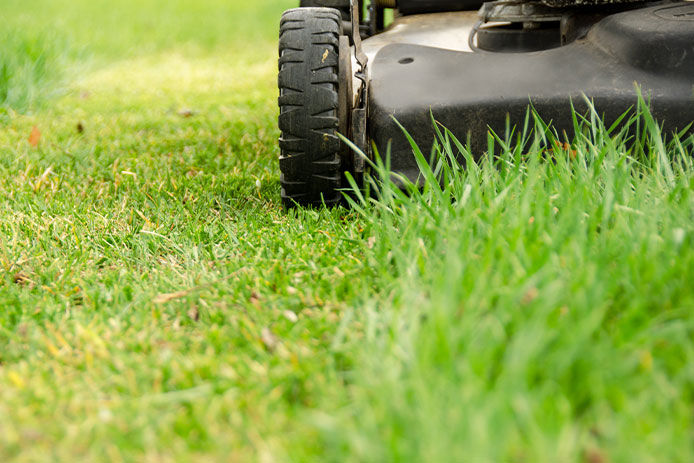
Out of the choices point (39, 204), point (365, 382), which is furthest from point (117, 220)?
point (365, 382)

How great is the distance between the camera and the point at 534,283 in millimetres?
939

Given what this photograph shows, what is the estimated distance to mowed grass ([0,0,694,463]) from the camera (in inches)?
30.1

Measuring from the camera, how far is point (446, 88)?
1.65m

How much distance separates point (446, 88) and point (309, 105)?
0.33 meters

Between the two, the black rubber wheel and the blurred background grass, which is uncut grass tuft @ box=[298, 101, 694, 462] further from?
the blurred background grass

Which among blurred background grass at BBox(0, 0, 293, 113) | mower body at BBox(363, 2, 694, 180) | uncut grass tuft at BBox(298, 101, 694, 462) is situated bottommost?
blurred background grass at BBox(0, 0, 293, 113)

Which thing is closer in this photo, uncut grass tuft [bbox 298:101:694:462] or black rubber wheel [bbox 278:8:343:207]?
uncut grass tuft [bbox 298:101:694:462]

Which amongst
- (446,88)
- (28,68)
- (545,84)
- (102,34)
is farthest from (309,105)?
(102,34)

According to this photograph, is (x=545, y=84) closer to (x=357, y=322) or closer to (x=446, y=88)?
(x=446, y=88)

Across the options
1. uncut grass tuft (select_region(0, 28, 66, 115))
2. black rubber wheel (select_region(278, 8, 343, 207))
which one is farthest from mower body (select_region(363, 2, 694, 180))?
uncut grass tuft (select_region(0, 28, 66, 115))

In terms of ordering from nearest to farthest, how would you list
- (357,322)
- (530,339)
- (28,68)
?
1. (530,339)
2. (357,322)
3. (28,68)

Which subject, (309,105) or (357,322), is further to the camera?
(309,105)

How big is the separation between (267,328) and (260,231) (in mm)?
520

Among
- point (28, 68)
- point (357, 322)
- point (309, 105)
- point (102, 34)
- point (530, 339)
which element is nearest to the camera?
point (530, 339)
